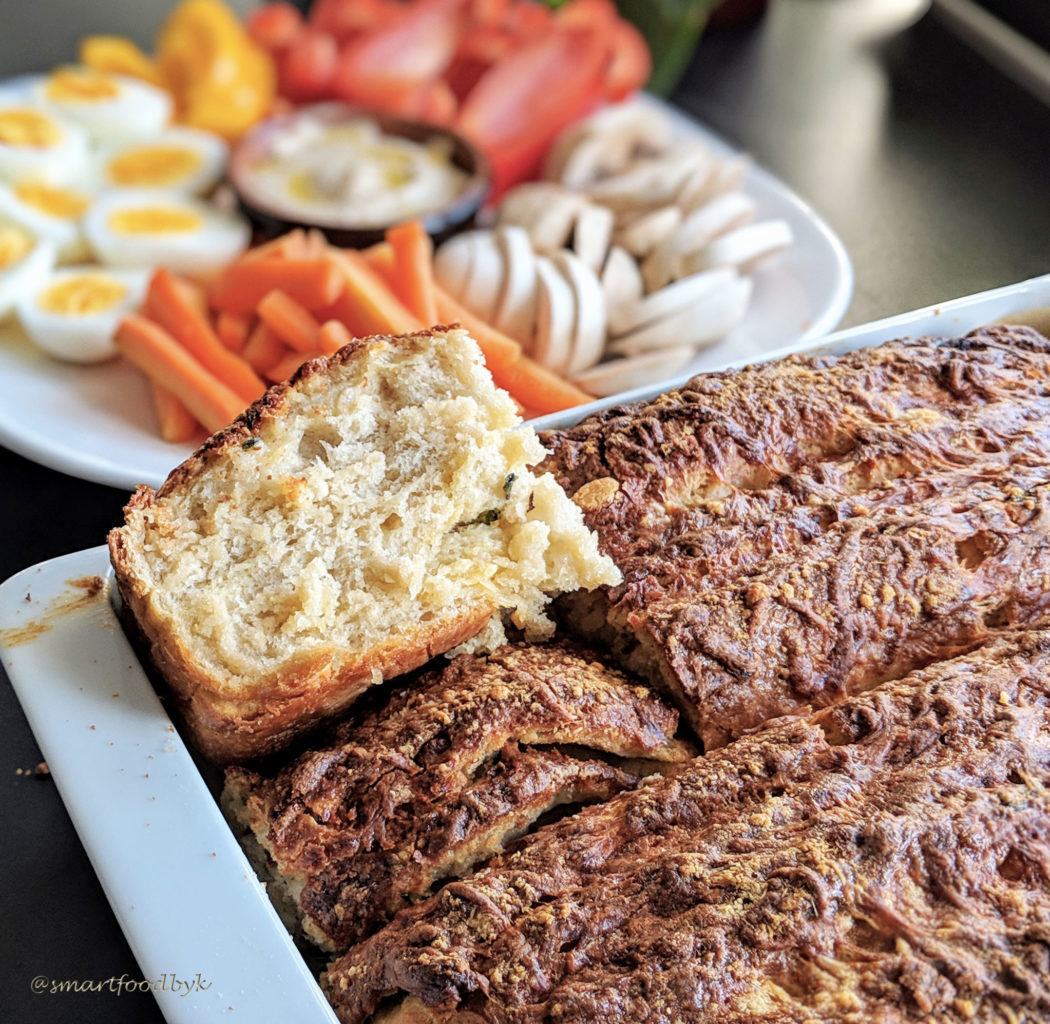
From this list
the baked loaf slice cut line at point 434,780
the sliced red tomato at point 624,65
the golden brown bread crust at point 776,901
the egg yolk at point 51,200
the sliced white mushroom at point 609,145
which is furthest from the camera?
the sliced red tomato at point 624,65

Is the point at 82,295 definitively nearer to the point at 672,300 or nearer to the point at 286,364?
the point at 286,364

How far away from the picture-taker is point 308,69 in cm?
414

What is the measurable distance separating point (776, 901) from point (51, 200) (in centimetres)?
315

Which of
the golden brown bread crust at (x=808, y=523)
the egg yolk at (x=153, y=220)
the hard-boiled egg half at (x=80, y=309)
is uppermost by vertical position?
the golden brown bread crust at (x=808, y=523)

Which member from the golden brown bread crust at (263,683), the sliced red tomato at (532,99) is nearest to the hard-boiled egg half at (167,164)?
the sliced red tomato at (532,99)

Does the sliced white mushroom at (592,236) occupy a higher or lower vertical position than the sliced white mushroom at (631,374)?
higher

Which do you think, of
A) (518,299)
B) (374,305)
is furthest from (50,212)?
(518,299)

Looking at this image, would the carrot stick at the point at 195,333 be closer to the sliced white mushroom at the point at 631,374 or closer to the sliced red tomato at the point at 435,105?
the sliced white mushroom at the point at 631,374

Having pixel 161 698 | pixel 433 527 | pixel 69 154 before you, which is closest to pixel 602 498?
pixel 433 527

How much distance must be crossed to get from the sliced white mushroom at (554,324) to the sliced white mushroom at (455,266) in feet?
0.75

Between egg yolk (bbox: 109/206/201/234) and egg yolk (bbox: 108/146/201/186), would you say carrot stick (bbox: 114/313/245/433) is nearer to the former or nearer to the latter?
egg yolk (bbox: 109/206/201/234)

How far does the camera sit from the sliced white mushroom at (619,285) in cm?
307

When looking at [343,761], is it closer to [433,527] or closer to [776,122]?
[433,527]

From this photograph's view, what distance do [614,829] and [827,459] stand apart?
27.9 inches
